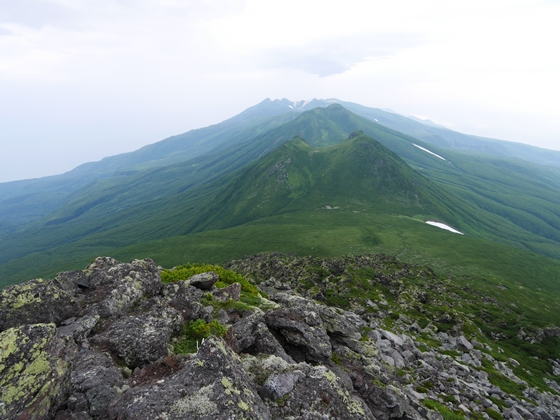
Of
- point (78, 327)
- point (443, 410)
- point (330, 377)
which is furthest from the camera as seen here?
point (443, 410)

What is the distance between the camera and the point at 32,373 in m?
10.5

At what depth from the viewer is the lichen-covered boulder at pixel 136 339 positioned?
1488 centimetres

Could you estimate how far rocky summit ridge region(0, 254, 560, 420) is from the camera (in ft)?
34.9

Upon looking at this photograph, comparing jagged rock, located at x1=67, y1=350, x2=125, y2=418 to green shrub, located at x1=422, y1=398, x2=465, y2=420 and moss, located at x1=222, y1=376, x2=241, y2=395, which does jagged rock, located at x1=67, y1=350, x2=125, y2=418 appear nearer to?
moss, located at x1=222, y1=376, x2=241, y2=395

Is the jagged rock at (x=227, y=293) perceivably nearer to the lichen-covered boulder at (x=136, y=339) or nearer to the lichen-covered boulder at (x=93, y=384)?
the lichen-covered boulder at (x=136, y=339)

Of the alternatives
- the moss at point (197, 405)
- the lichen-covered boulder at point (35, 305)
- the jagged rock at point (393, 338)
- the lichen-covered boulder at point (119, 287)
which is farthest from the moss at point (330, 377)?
the jagged rock at point (393, 338)

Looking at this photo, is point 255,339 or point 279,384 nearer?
point 279,384

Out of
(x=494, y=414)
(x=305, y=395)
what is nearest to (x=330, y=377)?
(x=305, y=395)

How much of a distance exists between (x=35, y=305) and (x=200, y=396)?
13388 millimetres

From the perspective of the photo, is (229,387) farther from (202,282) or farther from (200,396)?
(202,282)

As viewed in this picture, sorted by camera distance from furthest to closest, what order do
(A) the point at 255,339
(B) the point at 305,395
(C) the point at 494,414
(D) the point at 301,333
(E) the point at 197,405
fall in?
(C) the point at 494,414, (D) the point at 301,333, (A) the point at 255,339, (B) the point at 305,395, (E) the point at 197,405

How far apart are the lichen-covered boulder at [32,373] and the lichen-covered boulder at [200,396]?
2.38m

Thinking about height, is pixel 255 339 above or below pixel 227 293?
above

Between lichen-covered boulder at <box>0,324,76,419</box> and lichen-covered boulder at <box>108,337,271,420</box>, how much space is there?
7.80ft
